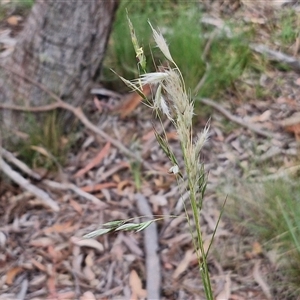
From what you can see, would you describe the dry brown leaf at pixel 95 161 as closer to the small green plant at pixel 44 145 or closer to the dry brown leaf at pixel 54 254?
the small green plant at pixel 44 145

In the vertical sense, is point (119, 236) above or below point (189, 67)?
below

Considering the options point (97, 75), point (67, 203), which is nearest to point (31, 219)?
point (67, 203)

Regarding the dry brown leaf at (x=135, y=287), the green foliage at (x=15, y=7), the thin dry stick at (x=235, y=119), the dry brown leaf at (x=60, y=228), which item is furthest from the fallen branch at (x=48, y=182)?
the green foliage at (x=15, y=7)

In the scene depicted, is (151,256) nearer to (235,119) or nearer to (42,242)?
(42,242)

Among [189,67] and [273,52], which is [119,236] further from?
[273,52]

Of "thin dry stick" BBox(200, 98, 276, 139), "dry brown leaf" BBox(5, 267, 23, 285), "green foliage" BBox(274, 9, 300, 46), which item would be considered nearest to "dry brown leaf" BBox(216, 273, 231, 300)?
"dry brown leaf" BBox(5, 267, 23, 285)

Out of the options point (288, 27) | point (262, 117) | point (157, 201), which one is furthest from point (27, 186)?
point (288, 27)

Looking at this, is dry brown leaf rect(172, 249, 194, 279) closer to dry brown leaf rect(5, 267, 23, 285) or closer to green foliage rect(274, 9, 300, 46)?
dry brown leaf rect(5, 267, 23, 285)
